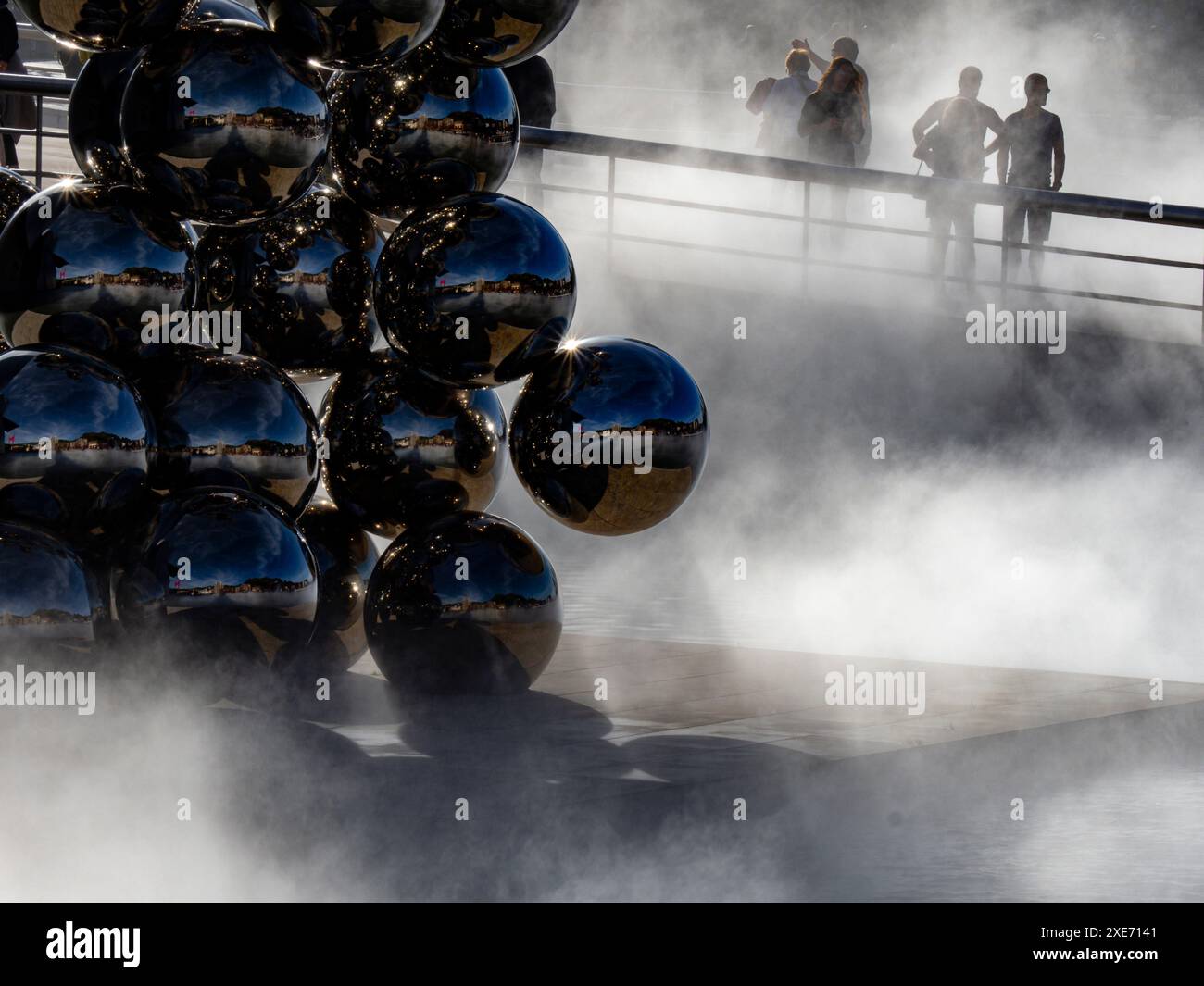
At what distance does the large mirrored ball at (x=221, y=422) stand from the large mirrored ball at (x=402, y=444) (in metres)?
0.33

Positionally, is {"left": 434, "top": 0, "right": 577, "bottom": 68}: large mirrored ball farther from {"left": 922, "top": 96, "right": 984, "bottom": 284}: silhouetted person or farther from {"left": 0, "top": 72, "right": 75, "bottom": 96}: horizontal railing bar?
{"left": 922, "top": 96, "right": 984, "bottom": 284}: silhouetted person

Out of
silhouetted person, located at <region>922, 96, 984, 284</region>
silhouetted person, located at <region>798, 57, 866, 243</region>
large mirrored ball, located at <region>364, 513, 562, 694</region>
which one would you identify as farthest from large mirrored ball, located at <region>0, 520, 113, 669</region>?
silhouetted person, located at <region>798, 57, 866, 243</region>

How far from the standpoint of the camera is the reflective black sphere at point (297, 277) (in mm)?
4988

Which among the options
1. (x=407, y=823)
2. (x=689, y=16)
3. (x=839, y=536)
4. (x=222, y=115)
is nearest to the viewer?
(x=407, y=823)

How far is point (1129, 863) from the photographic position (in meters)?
4.04

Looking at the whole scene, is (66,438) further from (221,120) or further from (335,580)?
(335,580)

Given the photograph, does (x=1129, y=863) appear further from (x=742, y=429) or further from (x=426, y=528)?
(x=742, y=429)

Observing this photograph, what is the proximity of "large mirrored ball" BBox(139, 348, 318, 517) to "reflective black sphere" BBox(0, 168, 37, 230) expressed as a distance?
0.83m

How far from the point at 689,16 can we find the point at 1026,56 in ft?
20.2

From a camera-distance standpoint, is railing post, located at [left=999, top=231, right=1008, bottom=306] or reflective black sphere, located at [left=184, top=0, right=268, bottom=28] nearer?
reflective black sphere, located at [left=184, top=0, right=268, bottom=28]

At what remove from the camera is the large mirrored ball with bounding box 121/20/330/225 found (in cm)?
443

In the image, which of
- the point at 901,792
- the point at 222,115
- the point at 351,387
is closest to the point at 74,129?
the point at 222,115

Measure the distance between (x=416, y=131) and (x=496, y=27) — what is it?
333 millimetres

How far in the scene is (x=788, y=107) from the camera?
42.3 feet
